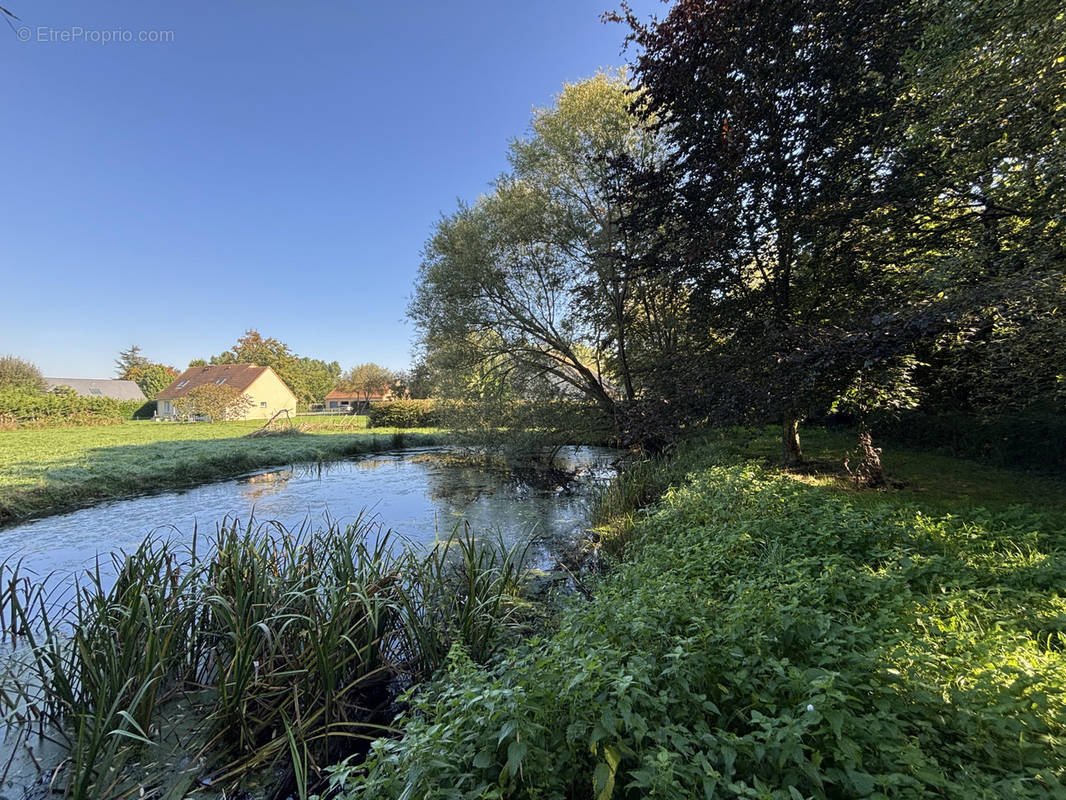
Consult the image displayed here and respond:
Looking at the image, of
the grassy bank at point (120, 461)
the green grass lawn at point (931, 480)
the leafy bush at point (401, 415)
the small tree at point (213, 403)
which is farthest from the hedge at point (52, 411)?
the green grass lawn at point (931, 480)

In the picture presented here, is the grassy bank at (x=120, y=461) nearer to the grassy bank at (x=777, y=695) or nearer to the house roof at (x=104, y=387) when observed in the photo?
the grassy bank at (x=777, y=695)

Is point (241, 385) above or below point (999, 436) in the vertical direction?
above

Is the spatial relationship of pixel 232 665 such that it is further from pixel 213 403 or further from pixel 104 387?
pixel 104 387

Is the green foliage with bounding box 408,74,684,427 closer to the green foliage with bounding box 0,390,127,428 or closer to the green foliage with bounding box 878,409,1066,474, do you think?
the green foliage with bounding box 878,409,1066,474

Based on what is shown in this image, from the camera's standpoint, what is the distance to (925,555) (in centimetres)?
314

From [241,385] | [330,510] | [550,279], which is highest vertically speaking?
[550,279]

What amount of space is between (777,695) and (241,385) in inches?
1553

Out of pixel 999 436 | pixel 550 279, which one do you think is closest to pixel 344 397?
pixel 550 279

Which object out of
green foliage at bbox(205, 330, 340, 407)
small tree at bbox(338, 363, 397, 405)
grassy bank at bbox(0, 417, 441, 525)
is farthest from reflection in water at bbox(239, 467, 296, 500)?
green foliage at bbox(205, 330, 340, 407)

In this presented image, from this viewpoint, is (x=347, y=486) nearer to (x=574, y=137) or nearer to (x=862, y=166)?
(x=574, y=137)

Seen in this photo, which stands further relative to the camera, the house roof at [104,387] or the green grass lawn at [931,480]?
the house roof at [104,387]

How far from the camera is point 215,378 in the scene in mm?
35688

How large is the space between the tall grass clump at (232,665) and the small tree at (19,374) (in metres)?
39.9

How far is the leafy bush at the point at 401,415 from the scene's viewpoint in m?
25.9
